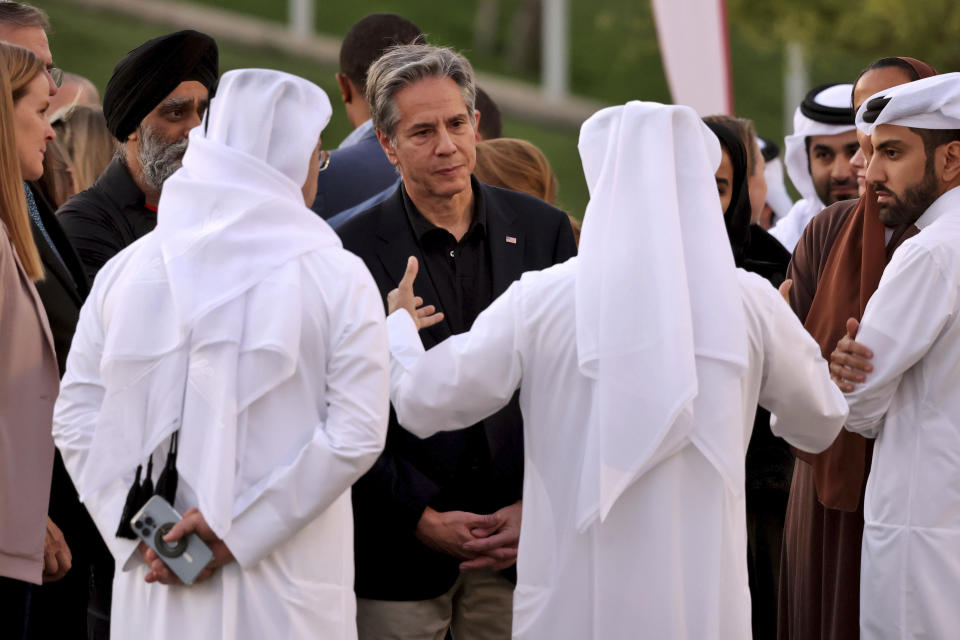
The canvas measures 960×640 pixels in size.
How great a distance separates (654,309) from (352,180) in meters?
2.26

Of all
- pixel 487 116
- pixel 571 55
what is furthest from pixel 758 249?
pixel 571 55

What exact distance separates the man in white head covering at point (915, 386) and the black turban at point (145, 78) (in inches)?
97.4

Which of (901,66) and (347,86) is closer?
(901,66)

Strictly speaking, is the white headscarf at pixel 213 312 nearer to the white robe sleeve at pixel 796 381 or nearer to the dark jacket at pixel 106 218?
the white robe sleeve at pixel 796 381

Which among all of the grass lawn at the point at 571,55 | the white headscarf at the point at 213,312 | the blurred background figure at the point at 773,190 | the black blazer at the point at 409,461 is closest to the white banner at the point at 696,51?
the blurred background figure at the point at 773,190

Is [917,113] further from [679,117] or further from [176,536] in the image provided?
[176,536]

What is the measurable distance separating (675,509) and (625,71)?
2540 centimetres

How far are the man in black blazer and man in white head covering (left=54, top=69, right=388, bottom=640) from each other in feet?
2.39

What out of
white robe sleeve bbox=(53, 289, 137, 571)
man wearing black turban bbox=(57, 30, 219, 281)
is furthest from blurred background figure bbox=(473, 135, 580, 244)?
white robe sleeve bbox=(53, 289, 137, 571)

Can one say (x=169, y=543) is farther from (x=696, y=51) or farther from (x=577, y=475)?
(x=696, y=51)

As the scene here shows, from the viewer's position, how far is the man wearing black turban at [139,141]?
15.4 ft

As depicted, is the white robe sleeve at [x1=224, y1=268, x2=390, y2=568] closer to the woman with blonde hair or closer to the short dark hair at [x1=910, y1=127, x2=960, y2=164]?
the woman with blonde hair

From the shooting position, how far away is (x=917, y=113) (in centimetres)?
429

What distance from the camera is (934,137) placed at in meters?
4.30
